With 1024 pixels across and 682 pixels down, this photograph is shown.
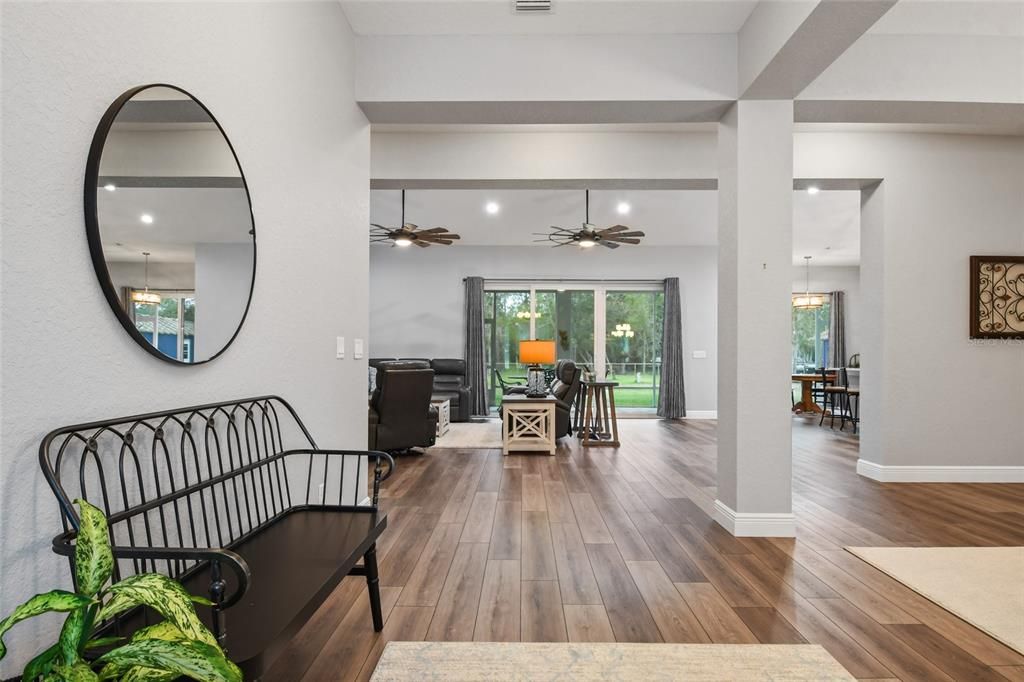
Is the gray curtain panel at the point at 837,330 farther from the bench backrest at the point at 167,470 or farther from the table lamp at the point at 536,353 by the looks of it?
the bench backrest at the point at 167,470

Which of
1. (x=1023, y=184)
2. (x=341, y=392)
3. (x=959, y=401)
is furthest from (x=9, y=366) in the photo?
(x=1023, y=184)

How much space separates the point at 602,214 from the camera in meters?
7.66

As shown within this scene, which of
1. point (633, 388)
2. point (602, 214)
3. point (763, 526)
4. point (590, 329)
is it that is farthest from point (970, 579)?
point (590, 329)

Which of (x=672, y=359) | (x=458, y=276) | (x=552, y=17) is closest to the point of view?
(x=552, y=17)

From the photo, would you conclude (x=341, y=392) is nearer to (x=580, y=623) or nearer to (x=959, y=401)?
(x=580, y=623)

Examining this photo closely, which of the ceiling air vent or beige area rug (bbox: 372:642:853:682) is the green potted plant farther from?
the ceiling air vent

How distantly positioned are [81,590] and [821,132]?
531cm

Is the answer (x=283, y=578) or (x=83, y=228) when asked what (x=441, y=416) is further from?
(x=83, y=228)

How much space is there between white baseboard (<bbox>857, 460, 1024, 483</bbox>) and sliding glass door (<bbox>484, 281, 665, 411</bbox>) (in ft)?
15.3

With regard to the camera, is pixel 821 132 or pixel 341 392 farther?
pixel 821 132

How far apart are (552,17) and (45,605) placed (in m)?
3.30

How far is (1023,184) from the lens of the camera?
14.6 ft

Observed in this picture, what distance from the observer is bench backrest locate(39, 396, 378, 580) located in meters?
1.21

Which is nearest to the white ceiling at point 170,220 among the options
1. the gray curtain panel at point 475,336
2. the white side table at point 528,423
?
the white side table at point 528,423
